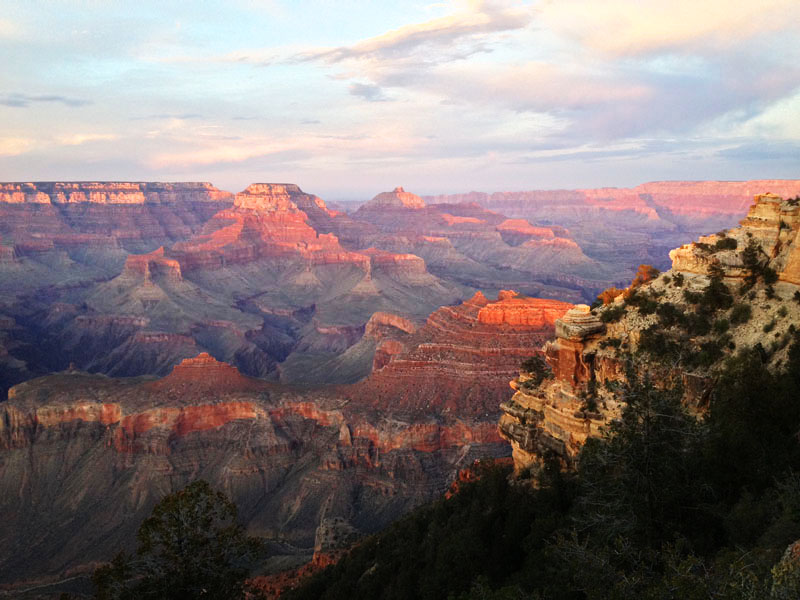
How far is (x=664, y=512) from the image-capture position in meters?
16.6

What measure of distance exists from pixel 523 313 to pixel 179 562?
57.5m

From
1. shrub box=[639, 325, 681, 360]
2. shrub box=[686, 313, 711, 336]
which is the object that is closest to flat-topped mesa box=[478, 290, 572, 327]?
shrub box=[686, 313, 711, 336]

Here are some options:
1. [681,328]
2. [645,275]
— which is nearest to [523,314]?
[645,275]

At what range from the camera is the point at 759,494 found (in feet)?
55.6

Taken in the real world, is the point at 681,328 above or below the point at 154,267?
above

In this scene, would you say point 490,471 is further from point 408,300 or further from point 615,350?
point 408,300

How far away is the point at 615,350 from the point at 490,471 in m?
10.2

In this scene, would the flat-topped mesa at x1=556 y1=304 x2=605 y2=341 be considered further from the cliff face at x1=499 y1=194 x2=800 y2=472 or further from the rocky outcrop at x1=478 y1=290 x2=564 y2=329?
the rocky outcrop at x1=478 y1=290 x2=564 y2=329

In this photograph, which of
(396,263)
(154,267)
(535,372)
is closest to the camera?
(535,372)

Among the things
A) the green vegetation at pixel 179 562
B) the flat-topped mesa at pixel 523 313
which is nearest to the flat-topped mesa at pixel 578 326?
the green vegetation at pixel 179 562

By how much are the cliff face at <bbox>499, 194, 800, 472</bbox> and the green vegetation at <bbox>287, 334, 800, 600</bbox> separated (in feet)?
3.55

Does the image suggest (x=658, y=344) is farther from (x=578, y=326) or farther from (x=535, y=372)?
(x=535, y=372)

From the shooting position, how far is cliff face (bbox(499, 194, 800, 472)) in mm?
21000

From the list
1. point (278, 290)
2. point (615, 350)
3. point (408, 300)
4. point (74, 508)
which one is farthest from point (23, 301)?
point (615, 350)
